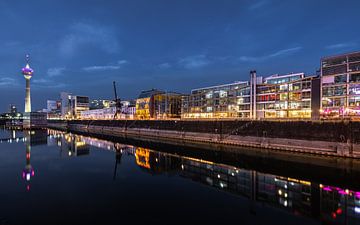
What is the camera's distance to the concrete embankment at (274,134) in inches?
1379

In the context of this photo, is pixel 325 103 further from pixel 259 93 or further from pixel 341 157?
pixel 341 157

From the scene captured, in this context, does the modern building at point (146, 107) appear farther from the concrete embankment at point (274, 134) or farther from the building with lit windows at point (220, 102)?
the concrete embankment at point (274, 134)

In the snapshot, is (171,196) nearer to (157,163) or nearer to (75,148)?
(157,163)

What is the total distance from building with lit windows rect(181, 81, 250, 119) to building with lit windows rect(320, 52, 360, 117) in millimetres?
29040

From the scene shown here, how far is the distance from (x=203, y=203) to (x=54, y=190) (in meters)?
15.4

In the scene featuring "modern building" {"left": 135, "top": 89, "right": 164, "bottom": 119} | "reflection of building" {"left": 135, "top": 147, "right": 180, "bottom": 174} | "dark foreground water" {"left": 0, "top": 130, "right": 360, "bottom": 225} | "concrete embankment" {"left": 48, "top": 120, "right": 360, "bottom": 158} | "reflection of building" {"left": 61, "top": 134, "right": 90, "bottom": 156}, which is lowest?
"reflection of building" {"left": 61, "top": 134, "right": 90, "bottom": 156}

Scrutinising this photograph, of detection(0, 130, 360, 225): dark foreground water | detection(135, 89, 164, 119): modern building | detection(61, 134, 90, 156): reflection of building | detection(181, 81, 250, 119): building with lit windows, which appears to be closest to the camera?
detection(0, 130, 360, 225): dark foreground water

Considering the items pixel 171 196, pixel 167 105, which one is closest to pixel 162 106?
pixel 167 105

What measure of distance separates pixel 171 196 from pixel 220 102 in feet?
288

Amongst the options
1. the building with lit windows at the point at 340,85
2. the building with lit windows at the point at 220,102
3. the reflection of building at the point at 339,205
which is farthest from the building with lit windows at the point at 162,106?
the reflection of building at the point at 339,205

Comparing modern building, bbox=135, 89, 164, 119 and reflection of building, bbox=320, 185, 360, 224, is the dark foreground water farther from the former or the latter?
modern building, bbox=135, 89, 164, 119

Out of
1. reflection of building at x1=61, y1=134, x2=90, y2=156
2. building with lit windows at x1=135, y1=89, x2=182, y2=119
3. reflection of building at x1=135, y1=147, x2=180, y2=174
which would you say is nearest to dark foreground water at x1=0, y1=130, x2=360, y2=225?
reflection of building at x1=135, y1=147, x2=180, y2=174

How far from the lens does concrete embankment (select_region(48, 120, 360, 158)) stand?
115 feet

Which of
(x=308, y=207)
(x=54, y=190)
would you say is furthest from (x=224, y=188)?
(x=54, y=190)
